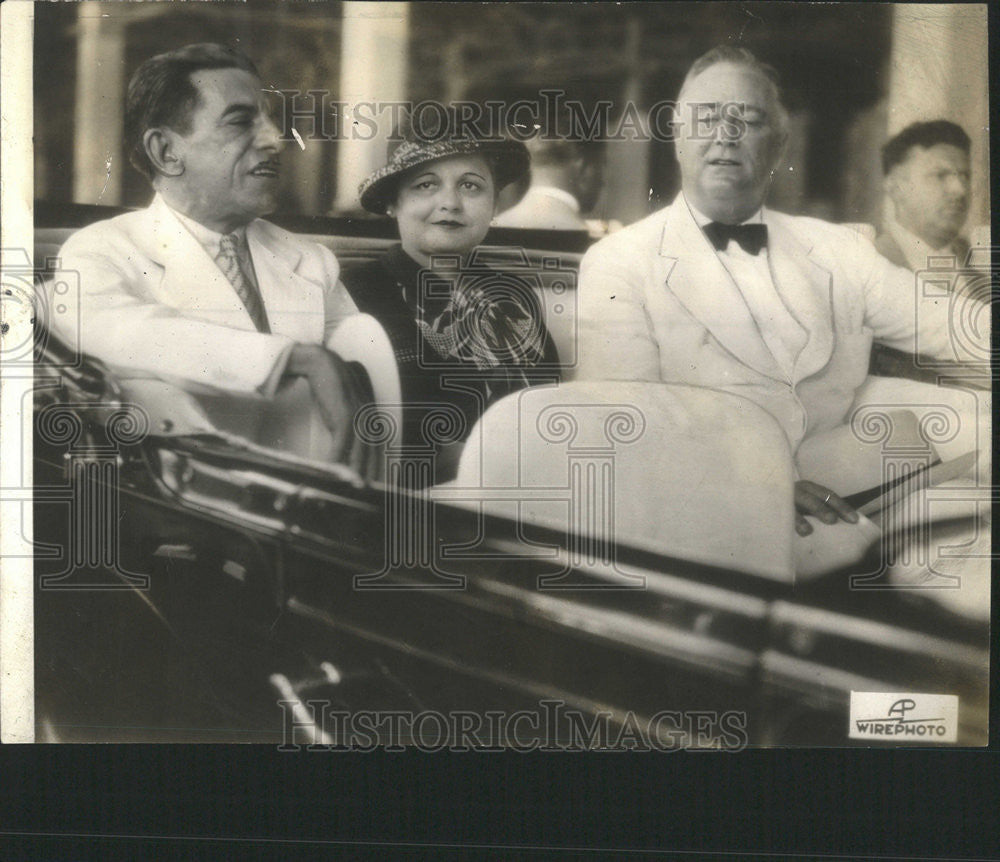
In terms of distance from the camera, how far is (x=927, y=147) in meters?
3.03

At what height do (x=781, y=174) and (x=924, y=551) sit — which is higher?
(x=781, y=174)

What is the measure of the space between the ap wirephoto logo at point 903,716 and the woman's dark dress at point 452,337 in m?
1.53

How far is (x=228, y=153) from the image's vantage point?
3.07 meters

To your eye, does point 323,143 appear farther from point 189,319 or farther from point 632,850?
point 632,850

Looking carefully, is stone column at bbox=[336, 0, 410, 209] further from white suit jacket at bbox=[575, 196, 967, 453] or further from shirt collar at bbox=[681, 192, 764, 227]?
shirt collar at bbox=[681, 192, 764, 227]

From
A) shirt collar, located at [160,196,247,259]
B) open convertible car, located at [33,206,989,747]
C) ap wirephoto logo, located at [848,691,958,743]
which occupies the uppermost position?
shirt collar, located at [160,196,247,259]

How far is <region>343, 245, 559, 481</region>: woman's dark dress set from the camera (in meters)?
3.03

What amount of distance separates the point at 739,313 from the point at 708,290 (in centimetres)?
13

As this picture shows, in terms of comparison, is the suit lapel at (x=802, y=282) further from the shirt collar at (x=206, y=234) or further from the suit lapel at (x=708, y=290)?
the shirt collar at (x=206, y=234)

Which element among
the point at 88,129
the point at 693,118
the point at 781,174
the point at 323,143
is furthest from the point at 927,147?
the point at 88,129

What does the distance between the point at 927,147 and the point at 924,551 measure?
1.36 metres

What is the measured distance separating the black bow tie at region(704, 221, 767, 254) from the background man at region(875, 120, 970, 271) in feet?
1.27

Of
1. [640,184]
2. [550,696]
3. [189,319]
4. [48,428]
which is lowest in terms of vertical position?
[550,696]

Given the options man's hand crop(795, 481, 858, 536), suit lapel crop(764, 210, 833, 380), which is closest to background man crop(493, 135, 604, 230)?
suit lapel crop(764, 210, 833, 380)
